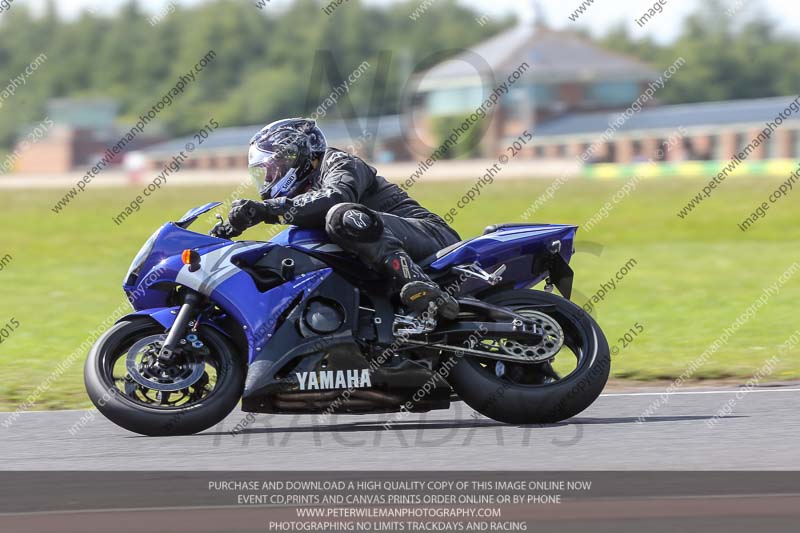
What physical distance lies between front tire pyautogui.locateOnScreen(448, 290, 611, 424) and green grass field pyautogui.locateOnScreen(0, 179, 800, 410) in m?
0.54

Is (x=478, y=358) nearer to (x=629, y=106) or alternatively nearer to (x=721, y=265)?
(x=721, y=265)

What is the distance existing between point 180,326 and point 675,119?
280ft

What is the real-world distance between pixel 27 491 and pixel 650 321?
371 inches

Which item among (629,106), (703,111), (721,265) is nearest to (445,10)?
(629,106)

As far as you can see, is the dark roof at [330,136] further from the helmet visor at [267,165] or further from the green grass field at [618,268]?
the helmet visor at [267,165]

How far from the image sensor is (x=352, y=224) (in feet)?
23.4

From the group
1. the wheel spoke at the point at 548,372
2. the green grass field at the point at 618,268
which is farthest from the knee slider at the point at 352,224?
the green grass field at the point at 618,268

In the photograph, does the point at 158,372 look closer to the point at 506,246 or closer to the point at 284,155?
the point at 284,155

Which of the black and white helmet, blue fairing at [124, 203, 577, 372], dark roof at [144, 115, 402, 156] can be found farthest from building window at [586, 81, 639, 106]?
blue fairing at [124, 203, 577, 372]

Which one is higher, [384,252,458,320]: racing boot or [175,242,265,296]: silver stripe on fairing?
[175,242,265,296]: silver stripe on fairing

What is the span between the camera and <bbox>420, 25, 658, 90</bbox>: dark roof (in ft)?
351

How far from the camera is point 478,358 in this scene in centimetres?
740

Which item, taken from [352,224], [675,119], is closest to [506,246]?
[352,224]

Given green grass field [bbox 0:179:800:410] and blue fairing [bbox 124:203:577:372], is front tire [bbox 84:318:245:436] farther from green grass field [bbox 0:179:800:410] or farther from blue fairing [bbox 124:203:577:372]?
green grass field [bbox 0:179:800:410]
